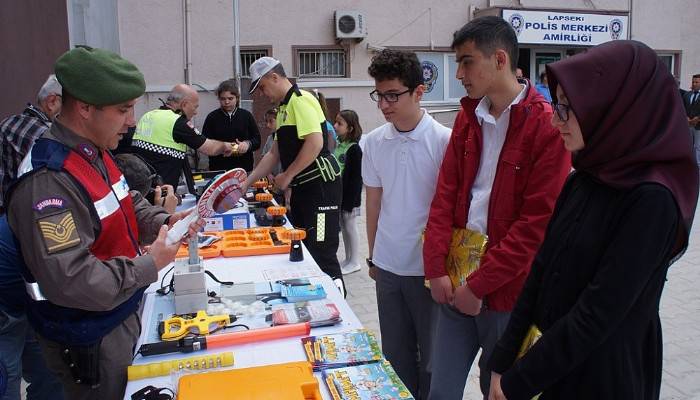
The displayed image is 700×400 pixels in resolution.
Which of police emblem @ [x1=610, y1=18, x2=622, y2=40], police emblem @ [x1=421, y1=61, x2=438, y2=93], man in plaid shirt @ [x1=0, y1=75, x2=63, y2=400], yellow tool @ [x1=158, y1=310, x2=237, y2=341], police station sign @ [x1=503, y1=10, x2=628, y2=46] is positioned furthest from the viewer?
police emblem @ [x1=610, y1=18, x2=622, y2=40]

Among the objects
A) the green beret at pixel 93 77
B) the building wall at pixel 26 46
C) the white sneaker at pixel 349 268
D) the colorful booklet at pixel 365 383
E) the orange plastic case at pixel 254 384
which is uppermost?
the building wall at pixel 26 46

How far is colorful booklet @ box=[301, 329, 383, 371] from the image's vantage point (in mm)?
1592

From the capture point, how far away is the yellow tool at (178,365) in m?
1.54

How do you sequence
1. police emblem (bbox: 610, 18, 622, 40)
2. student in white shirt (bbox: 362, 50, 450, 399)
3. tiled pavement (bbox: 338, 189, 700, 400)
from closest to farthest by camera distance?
student in white shirt (bbox: 362, 50, 450, 399)
tiled pavement (bbox: 338, 189, 700, 400)
police emblem (bbox: 610, 18, 622, 40)

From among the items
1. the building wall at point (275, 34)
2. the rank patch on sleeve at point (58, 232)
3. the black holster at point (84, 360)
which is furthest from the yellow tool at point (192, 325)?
the building wall at point (275, 34)

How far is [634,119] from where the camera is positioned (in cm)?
119

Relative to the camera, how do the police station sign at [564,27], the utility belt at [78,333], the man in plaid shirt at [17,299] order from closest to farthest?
the utility belt at [78,333], the man in plaid shirt at [17,299], the police station sign at [564,27]

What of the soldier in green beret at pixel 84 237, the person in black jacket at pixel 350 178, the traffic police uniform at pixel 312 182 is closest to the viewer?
the soldier in green beret at pixel 84 237

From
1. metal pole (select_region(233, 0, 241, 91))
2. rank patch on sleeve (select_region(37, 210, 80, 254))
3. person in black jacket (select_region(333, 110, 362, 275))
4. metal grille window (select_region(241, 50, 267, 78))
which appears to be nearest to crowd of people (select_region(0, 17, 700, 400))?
rank patch on sleeve (select_region(37, 210, 80, 254))

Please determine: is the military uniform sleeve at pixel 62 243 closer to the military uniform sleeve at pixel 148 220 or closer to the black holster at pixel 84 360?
the black holster at pixel 84 360

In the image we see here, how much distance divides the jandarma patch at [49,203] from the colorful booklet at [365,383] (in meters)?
0.87

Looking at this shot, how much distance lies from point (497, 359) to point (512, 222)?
0.50m

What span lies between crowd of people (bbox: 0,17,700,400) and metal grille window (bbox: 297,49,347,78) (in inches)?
262

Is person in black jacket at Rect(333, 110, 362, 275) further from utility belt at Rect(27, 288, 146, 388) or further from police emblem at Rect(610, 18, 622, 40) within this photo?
police emblem at Rect(610, 18, 622, 40)
